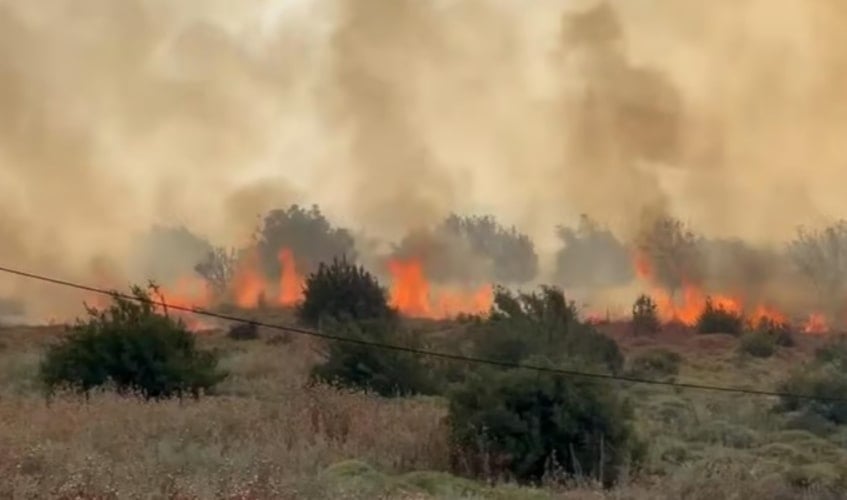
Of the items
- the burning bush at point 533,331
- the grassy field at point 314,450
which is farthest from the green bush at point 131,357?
the burning bush at point 533,331

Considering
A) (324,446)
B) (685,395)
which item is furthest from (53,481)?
(685,395)

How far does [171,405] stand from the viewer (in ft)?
45.9

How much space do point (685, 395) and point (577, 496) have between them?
12174 millimetres

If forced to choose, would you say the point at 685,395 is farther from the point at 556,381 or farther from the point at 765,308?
the point at 765,308

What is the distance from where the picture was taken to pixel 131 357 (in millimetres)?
17859

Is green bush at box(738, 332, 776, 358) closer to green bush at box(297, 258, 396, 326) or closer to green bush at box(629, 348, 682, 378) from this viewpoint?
green bush at box(629, 348, 682, 378)

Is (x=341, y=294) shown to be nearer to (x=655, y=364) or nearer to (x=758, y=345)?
(x=655, y=364)

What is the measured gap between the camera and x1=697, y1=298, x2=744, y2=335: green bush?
4531 centimetres

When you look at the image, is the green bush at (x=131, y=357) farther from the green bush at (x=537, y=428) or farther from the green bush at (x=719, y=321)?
the green bush at (x=719, y=321)

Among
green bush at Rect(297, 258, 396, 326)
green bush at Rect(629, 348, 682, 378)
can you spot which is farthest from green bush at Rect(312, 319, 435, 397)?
green bush at Rect(297, 258, 396, 326)

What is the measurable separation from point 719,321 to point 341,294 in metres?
19.1

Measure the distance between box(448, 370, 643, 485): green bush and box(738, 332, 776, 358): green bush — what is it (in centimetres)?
2360

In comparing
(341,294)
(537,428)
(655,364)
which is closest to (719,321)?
(655,364)

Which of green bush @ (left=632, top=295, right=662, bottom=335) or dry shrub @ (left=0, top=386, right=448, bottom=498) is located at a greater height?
green bush @ (left=632, top=295, right=662, bottom=335)
